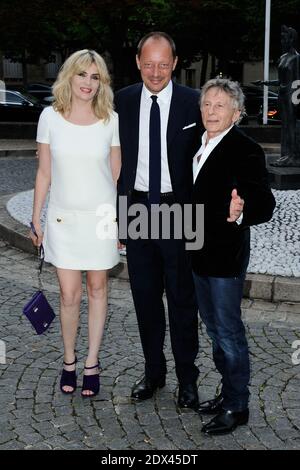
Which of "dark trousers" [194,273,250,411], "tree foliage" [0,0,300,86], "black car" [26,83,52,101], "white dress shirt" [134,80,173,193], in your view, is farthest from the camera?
"black car" [26,83,52,101]

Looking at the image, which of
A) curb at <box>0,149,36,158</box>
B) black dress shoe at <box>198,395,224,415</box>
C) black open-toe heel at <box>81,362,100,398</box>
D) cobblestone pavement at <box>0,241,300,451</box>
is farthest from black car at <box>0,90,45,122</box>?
black dress shoe at <box>198,395,224,415</box>

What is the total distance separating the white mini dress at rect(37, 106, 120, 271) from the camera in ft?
12.1

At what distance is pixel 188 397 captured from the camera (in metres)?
3.80

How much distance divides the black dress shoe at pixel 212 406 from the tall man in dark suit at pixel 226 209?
0.20 meters

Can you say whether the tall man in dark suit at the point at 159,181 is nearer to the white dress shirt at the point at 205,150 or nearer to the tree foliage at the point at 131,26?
the white dress shirt at the point at 205,150

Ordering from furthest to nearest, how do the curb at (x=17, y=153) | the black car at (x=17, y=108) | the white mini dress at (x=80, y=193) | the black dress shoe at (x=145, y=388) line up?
the black car at (x=17, y=108), the curb at (x=17, y=153), the black dress shoe at (x=145, y=388), the white mini dress at (x=80, y=193)

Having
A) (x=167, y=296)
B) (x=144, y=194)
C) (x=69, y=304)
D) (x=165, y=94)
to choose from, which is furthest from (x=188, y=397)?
(x=165, y=94)

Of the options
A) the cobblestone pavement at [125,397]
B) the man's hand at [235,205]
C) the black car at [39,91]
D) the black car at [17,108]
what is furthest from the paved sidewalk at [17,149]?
the man's hand at [235,205]

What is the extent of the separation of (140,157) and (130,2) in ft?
52.7

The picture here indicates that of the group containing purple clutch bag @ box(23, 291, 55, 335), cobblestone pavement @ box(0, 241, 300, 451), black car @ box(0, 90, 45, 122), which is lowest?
cobblestone pavement @ box(0, 241, 300, 451)

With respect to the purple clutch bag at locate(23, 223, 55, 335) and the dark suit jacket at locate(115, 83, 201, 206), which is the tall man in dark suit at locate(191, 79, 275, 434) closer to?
the dark suit jacket at locate(115, 83, 201, 206)

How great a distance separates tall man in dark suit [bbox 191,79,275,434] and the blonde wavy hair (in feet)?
2.08

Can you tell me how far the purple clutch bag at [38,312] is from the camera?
4.01m

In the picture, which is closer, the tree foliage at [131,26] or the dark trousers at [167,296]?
the dark trousers at [167,296]
